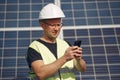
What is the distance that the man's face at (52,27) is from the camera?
3338 millimetres

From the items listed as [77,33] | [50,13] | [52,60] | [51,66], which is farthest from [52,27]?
[77,33]

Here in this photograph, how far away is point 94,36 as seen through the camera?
5430mm

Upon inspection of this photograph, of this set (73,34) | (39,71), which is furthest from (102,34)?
(39,71)

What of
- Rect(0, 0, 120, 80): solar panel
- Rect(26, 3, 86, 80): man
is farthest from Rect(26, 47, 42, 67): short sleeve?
Rect(0, 0, 120, 80): solar panel

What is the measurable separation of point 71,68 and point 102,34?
2.13 meters

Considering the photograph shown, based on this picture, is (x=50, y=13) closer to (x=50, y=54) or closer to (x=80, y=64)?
(x=50, y=54)

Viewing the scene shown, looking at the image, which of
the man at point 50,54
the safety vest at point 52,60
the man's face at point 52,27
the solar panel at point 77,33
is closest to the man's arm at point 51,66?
the man at point 50,54

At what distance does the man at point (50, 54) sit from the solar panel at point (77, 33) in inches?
62.9

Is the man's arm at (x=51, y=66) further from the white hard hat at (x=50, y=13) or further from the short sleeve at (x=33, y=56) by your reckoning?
the white hard hat at (x=50, y=13)

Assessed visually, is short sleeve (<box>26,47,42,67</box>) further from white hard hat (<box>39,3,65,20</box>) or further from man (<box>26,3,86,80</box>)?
white hard hat (<box>39,3,65,20</box>)

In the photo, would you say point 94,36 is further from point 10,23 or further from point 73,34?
point 10,23

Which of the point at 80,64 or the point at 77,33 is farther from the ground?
the point at 77,33

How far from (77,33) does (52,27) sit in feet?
7.06

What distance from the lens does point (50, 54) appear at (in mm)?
3395
